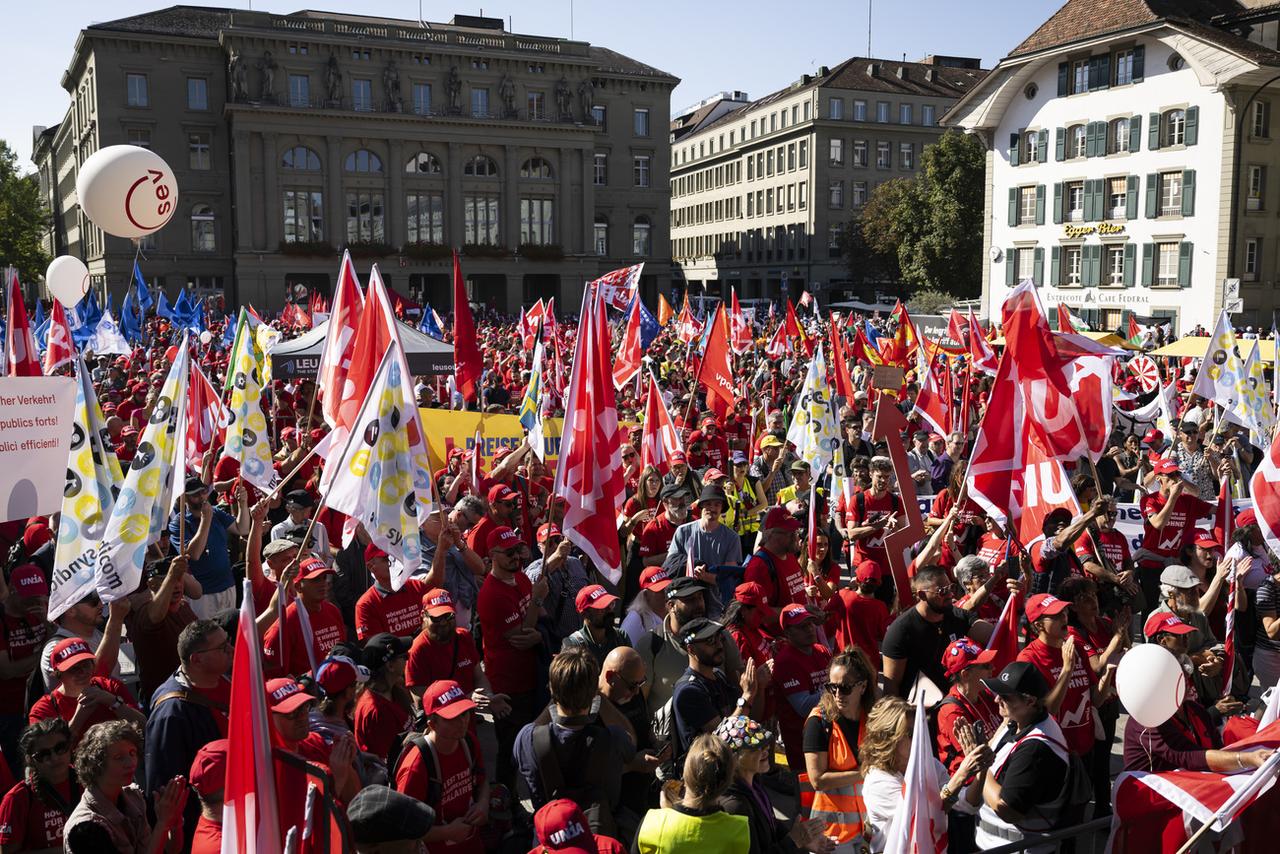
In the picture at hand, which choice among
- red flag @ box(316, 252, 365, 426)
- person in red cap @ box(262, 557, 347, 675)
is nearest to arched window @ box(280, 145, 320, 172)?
red flag @ box(316, 252, 365, 426)

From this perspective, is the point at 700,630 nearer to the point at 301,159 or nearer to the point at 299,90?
the point at 301,159

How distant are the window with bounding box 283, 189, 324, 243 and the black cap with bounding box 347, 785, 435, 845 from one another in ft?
206

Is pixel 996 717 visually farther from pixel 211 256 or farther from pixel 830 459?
pixel 211 256

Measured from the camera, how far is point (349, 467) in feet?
20.6

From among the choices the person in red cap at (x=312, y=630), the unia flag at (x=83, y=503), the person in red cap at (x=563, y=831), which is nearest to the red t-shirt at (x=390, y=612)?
the person in red cap at (x=312, y=630)

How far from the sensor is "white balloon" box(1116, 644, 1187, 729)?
4430mm

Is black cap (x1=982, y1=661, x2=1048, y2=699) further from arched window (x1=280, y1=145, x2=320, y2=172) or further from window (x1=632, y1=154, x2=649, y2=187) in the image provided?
window (x1=632, y1=154, x2=649, y2=187)

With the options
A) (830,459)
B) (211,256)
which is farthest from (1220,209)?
(211,256)

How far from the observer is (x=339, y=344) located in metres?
8.88

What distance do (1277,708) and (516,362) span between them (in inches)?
790

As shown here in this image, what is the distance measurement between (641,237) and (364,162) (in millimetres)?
19764

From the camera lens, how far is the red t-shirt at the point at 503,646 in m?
6.26

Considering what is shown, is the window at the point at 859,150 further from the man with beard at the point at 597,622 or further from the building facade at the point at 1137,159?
the man with beard at the point at 597,622

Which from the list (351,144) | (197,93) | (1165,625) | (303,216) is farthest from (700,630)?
(197,93)
